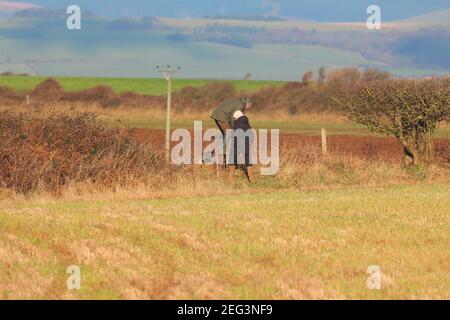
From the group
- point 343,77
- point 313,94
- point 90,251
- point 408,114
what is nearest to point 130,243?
point 90,251

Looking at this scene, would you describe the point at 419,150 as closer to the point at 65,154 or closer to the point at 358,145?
the point at 358,145

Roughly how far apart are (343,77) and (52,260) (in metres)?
59.5

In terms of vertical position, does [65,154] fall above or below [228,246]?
above

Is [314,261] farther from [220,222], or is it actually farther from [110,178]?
[110,178]

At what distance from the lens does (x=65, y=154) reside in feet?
71.8

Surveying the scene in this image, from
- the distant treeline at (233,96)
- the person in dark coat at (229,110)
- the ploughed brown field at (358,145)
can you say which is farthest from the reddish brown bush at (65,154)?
the distant treeline at (233,96)

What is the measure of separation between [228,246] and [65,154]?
8.97m

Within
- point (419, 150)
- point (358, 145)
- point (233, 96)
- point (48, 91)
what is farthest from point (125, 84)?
point (419, 150)


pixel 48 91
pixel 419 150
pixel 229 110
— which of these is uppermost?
pixel 229 110

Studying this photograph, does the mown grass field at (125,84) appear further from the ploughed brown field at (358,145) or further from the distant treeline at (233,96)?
the ploughed brown field at (358,145)

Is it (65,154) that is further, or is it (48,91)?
(48,91)

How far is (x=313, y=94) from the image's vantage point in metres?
63.4

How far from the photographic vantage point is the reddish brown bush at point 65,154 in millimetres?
20906

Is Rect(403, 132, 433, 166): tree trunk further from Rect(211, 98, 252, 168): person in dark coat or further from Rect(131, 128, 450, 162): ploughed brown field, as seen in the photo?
Rect(211, 98, 252, 168): person in dark coat
